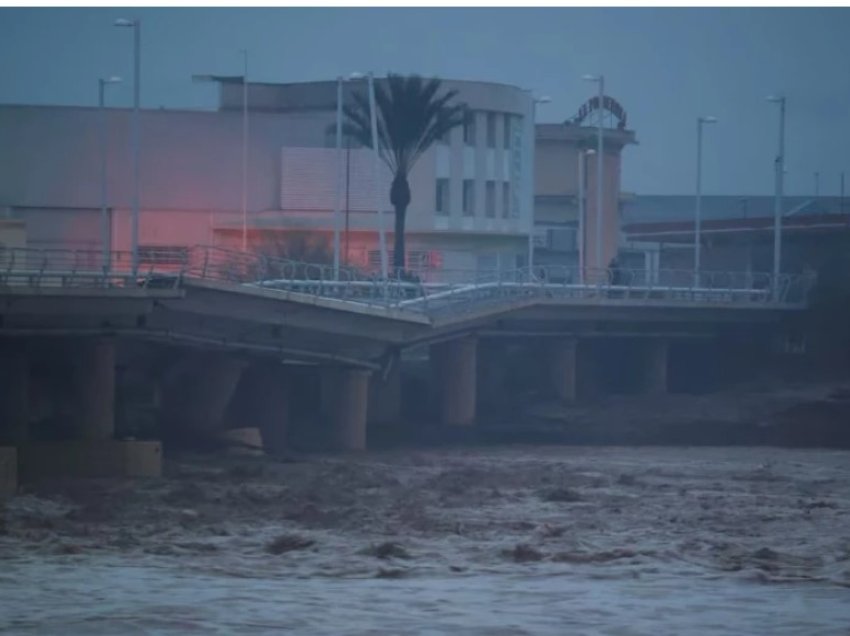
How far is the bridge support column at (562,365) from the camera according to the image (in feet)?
189

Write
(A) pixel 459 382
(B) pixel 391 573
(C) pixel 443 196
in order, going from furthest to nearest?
(C) pixel 443 196, (A) pixel 459 382, (B) pixel 391 573

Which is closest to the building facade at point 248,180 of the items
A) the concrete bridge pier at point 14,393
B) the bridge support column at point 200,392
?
the bridge support column at point 200,392

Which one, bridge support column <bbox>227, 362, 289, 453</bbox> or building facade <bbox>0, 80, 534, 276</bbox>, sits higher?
building facade <bbox>0, 80, 534, 276</bbox>

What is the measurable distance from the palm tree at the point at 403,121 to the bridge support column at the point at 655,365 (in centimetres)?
922

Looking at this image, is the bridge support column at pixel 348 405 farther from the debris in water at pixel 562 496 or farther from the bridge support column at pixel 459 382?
the debris in water at pixel 562 496

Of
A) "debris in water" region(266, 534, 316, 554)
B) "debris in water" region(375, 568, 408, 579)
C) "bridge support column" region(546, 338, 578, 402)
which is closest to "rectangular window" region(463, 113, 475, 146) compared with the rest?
"bridge support column" region(546, 338, 578, 402)

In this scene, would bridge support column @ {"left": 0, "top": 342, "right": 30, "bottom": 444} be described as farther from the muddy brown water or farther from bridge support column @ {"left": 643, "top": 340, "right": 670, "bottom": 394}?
bridge support column @ {"left": 643, "top": 340, "right": 670, "bottom": 394}

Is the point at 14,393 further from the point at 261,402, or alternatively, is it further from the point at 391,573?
the point at 391,573

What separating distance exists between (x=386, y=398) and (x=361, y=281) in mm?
4329

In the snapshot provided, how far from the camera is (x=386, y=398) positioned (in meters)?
52.0

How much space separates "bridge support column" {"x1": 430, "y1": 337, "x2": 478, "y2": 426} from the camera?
173 ft

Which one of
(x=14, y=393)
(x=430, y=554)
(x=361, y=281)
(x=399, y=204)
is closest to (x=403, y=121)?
(x=399, y=204)

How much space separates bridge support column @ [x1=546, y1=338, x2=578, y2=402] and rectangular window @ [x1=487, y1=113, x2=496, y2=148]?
1668cm

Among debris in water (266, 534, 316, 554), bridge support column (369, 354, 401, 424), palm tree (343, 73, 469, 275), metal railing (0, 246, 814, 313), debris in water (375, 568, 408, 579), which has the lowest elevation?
bridge support column (369, 354, 401, 424)
